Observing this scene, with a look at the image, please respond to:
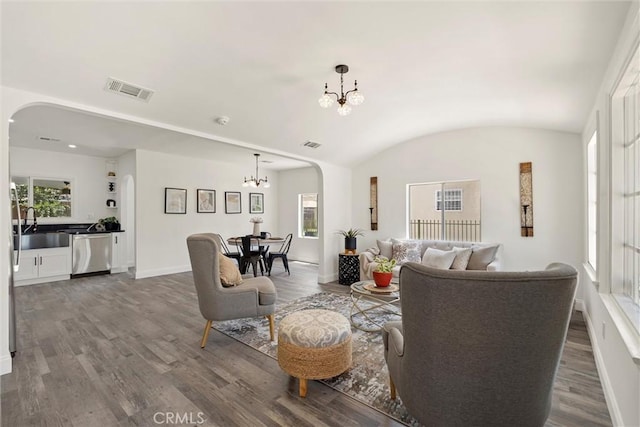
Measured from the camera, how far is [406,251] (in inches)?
200

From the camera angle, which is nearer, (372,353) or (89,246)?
(372,353)

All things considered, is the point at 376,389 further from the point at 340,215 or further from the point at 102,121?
the point at 102,121

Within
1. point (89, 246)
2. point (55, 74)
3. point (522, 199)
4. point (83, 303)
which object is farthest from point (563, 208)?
point (89, 246)

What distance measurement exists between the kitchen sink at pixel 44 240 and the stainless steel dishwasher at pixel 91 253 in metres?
0.18

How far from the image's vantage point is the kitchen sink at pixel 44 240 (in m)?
5.40

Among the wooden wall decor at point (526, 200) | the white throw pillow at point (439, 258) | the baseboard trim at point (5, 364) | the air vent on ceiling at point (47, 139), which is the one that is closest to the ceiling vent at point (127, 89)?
the baseboard trim at point (5, 364)

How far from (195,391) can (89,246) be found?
18.6ft

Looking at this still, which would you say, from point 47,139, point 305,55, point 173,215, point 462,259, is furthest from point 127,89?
point 462,259

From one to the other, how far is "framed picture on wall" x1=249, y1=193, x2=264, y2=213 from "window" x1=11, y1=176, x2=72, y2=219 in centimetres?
412

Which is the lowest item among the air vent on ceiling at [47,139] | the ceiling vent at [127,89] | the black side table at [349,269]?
the black side table at [349,269]

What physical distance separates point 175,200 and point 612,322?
714 cm

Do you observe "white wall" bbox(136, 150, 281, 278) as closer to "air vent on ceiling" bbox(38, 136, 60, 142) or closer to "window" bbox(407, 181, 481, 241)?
"air vent on ceiling" bbox(38, 136, 60, 142)

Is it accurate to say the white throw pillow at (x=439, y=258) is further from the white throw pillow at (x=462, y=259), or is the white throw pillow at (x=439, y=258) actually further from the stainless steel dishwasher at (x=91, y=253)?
the stainless steel dishwasher at (x=91, y=253)

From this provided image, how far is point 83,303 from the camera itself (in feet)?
14.2
